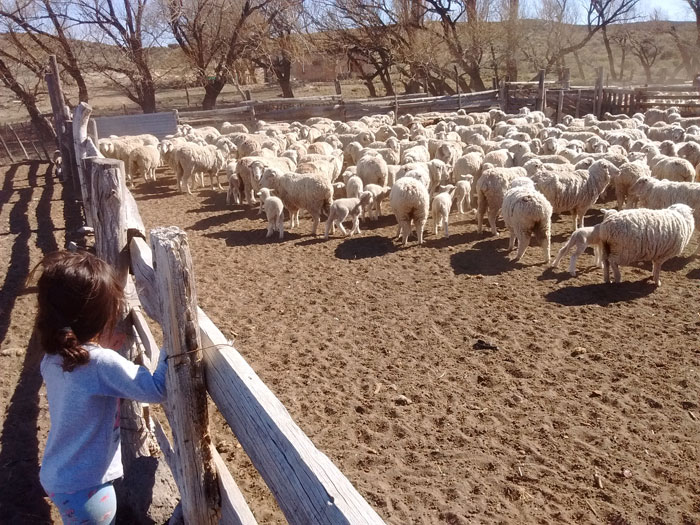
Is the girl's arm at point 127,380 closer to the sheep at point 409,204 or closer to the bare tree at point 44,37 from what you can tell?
the sheep at point 409,204

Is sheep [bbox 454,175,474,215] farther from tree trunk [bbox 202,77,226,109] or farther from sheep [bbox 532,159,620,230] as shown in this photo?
tree trunk [bbox 202,77,226,109]

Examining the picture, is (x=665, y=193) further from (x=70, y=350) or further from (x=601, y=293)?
(x=70, y=350)

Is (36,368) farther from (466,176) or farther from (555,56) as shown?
(555,56)

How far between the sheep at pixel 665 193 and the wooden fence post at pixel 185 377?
9.02 meters

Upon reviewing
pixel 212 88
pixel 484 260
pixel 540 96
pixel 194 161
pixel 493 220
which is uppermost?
pixel 212 88

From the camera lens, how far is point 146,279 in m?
2.85

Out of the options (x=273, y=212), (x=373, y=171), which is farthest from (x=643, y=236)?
(x=273, y=212)

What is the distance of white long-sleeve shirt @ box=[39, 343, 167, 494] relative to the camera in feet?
7.63

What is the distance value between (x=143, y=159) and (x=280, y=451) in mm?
15355

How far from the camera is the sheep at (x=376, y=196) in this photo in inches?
438

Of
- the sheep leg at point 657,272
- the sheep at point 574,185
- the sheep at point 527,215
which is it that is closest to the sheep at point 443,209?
the sheep at point 527,215

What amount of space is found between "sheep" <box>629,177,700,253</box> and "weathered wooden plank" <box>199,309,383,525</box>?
900 cm

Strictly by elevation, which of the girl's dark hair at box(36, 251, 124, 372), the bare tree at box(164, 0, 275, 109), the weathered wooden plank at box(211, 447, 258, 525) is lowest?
the weathered wooden plank at box(211, 447, 258, 525)

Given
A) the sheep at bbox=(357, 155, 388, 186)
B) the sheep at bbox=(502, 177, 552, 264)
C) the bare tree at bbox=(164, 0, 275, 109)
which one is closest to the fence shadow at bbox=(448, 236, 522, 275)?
the sheep at bbox=(502, 177, 552, 264)
